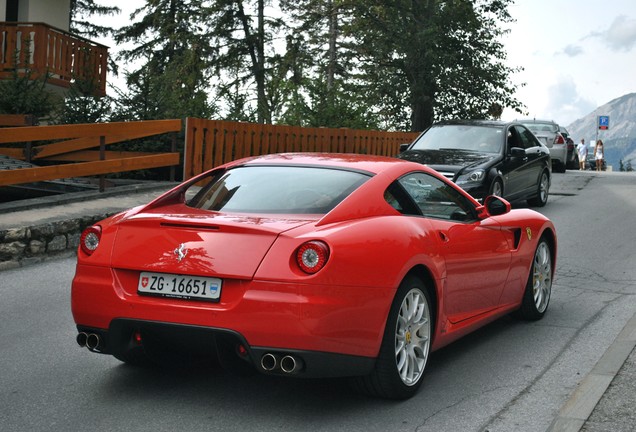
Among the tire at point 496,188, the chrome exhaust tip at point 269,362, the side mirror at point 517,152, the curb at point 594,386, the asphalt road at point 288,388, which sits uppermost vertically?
the side mirror at point 517,152

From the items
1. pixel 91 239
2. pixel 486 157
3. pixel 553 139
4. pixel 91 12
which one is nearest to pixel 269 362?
pixel 91 239

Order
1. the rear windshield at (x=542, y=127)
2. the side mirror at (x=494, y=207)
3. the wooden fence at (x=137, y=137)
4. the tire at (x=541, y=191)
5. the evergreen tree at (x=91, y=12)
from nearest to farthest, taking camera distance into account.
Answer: the side mirror at (x=494, y=207), the wooden fence at (x=137, y=137), the tire at (x=541, y=191), the rear windshield at (x=542, y=127), the evergreen tree at (x=91, y=12)

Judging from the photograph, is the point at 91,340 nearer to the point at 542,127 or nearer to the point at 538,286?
the point at 538,286

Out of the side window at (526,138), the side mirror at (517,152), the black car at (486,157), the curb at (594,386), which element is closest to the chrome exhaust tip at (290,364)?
the curb at (594,386)

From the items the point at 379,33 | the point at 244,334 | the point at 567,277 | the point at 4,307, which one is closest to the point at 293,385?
the point at 244,334

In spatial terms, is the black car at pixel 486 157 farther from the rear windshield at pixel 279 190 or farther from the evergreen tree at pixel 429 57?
the evergreen tree at pixel 429 57

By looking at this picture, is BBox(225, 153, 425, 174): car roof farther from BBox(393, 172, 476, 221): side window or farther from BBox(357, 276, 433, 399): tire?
BBox(357, 276, 433, 399): tire

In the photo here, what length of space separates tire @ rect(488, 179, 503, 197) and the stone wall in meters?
6.20

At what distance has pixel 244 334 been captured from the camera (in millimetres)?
4996

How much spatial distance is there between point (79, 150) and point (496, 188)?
7320 millimetres

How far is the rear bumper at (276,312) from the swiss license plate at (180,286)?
3 cm

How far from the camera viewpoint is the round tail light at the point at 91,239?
559 centimetres

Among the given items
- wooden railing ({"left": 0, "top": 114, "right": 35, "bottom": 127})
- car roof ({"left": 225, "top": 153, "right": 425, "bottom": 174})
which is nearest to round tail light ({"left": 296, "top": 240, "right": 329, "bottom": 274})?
car roof ({"left": 225, "top": 153, "right": 425, "bottom": 174})

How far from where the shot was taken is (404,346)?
219 inches
